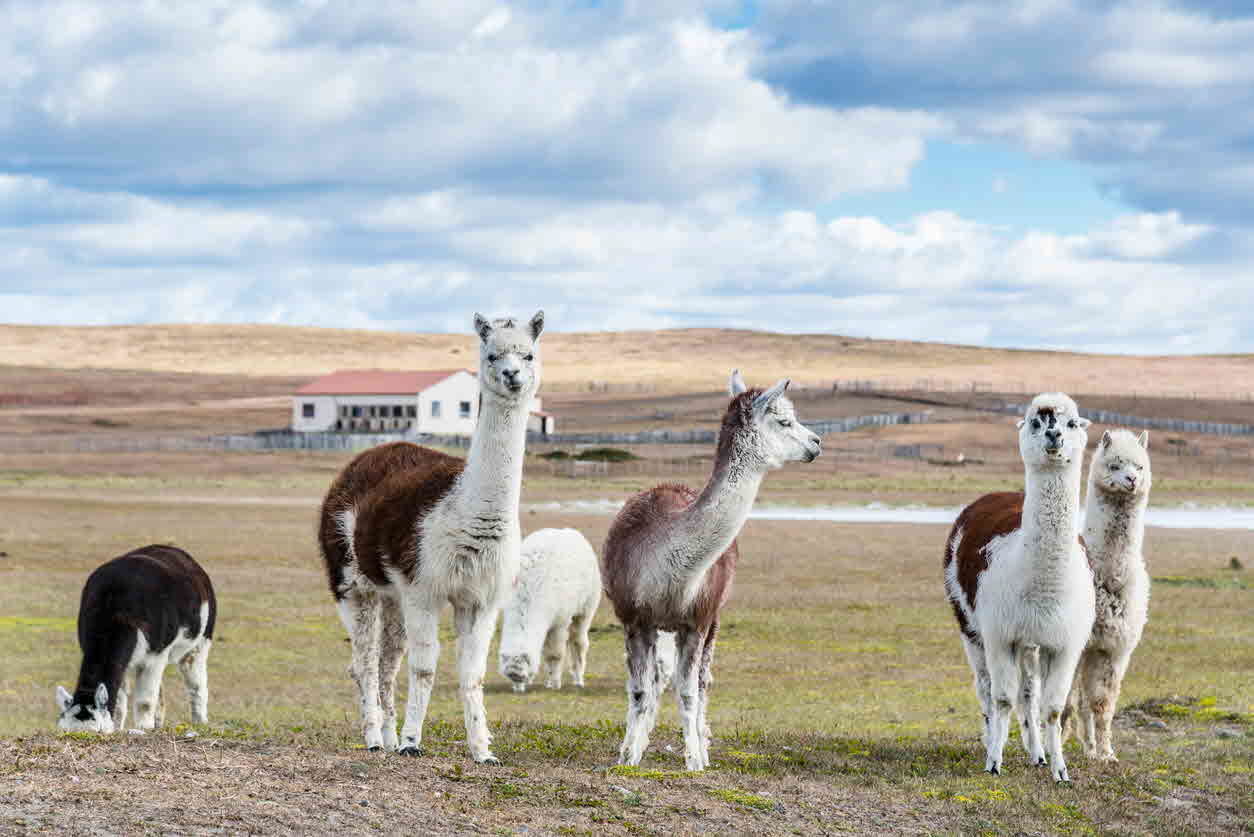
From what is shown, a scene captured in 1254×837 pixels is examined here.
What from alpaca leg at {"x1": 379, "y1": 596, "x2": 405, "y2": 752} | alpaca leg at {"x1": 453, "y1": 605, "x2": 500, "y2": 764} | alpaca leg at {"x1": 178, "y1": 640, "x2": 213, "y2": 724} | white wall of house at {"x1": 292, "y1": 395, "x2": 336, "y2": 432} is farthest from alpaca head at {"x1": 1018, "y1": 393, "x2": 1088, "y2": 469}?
white wall of house at {"x1": 292, "y1": 395, "x2": 336, "y2": 432}

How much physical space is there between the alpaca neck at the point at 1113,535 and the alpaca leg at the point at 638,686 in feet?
12.0

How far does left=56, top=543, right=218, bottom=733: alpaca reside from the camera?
11.5m

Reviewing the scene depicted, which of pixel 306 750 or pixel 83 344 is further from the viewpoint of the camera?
pixel 83 344

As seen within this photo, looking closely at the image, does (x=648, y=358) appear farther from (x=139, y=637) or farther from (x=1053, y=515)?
(x=1053, y=515)

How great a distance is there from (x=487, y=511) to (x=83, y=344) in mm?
170559

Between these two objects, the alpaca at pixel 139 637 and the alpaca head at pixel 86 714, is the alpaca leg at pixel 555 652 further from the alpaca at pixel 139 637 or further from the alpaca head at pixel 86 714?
the alpaca head at pixel 86 714

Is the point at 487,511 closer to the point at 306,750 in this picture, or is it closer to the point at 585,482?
the point at 306,750

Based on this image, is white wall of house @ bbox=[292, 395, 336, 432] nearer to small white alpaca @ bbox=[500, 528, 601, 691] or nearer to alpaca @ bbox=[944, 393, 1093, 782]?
small white alpaca @ bbox=[500, 528, 601, 691]

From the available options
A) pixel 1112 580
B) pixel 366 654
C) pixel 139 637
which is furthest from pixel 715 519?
pixel 139 637

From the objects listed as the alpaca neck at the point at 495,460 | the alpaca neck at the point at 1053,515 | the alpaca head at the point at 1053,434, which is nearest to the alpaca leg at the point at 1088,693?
the alpaca neck at the point at 1053,515

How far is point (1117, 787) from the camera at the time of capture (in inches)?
409

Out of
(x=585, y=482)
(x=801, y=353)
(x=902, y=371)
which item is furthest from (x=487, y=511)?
(x=801, y=353)

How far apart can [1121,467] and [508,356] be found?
520cm

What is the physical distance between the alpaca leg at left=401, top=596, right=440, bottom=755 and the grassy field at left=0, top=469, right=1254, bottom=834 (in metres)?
0.31
